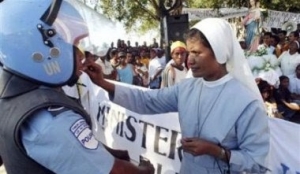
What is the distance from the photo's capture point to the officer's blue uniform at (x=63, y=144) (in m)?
1.44

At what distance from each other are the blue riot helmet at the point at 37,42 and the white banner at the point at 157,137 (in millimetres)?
1878

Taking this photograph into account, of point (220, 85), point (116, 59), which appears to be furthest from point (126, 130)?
point (116, 59)

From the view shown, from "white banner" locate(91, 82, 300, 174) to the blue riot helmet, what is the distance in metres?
1.88

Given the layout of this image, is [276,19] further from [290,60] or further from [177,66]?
[177,66]

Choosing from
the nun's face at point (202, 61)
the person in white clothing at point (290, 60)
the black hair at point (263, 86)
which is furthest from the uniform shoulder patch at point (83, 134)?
the person in white clothing at point (290, 60)

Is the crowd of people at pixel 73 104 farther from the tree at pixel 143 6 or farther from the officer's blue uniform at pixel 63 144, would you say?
the tree at pixel 143 6

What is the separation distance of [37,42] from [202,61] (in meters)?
1.05

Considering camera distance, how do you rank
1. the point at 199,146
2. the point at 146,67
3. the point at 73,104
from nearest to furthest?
the point at 73,104
the point at 199,146
the point at 146,67

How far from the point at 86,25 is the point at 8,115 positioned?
44 cm

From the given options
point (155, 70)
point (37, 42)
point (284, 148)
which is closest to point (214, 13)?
point (155, 70)

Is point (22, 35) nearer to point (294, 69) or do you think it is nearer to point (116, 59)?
point (294, 69)

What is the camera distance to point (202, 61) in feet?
7.83

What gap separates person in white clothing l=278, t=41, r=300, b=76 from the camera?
7.55 m

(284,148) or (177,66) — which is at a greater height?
(177,66)
